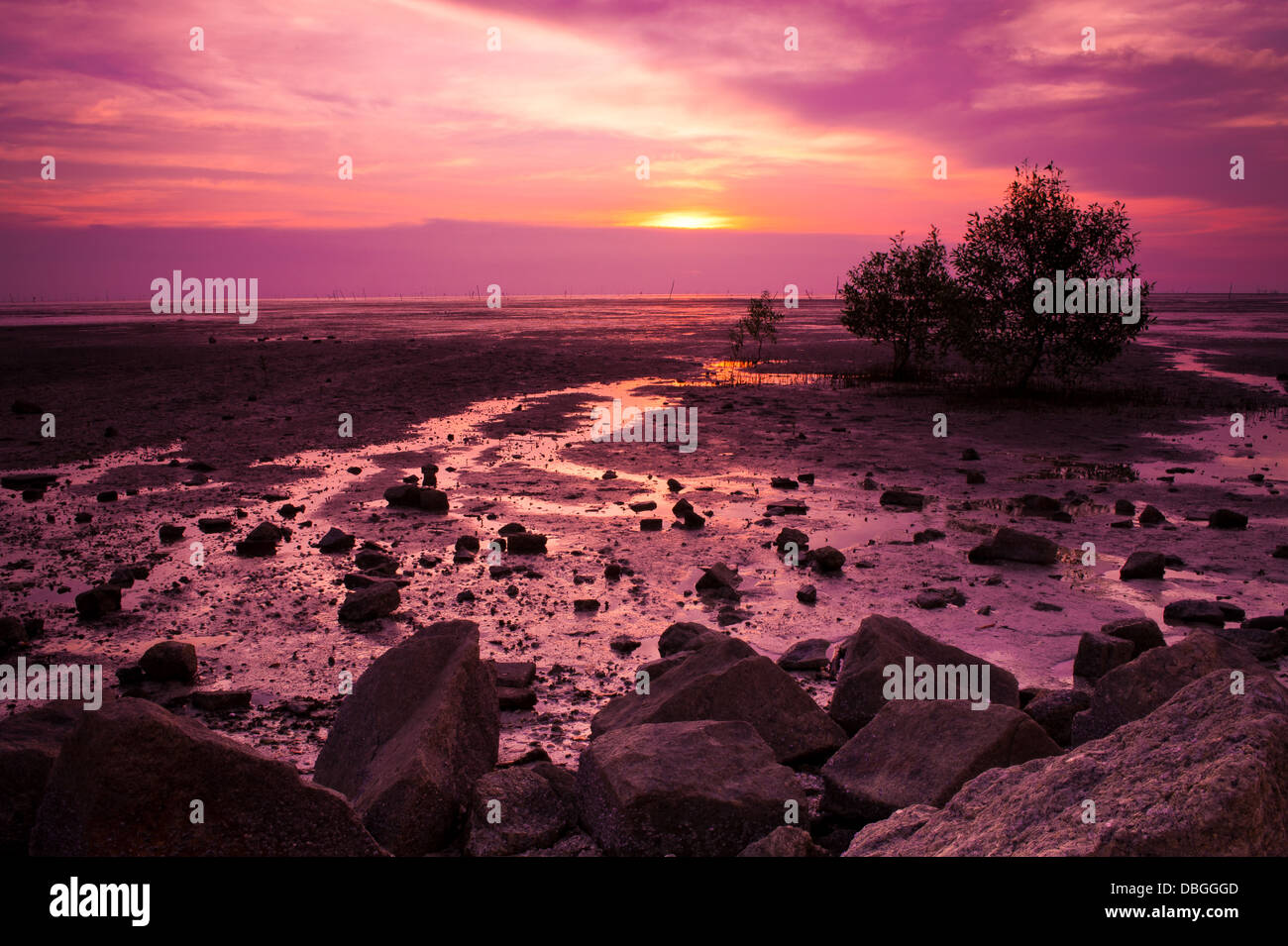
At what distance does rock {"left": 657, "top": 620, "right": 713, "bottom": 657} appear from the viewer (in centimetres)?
941

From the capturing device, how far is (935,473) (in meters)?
19.7

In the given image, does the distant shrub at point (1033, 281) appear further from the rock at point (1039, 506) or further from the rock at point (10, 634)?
the rock at point (10, 634)

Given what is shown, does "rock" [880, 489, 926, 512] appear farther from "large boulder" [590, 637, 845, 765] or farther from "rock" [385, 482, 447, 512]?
"large boulder" [590, 637, 845, 765]

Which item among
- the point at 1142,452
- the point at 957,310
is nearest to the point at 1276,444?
the point at 1142,452

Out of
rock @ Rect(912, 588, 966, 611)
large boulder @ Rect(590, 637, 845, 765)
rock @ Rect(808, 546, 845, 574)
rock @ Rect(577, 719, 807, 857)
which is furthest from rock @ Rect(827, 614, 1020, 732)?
rock @ Rect(808, 546, 845, 574)

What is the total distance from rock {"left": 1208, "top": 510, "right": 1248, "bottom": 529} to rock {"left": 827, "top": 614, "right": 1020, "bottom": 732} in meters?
9.51

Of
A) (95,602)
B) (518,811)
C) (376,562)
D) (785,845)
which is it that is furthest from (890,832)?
(95,602)

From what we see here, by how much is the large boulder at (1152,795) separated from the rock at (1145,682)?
72.6 inches

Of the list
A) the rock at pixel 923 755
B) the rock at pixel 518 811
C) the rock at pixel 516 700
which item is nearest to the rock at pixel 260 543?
the rock at pixel 516 700

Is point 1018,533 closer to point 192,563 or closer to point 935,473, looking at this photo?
point 935,473

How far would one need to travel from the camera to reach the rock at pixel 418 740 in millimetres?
5594

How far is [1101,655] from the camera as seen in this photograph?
340 inches

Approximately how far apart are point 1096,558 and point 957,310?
886 inches

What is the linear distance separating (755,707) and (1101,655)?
13.5 ft
